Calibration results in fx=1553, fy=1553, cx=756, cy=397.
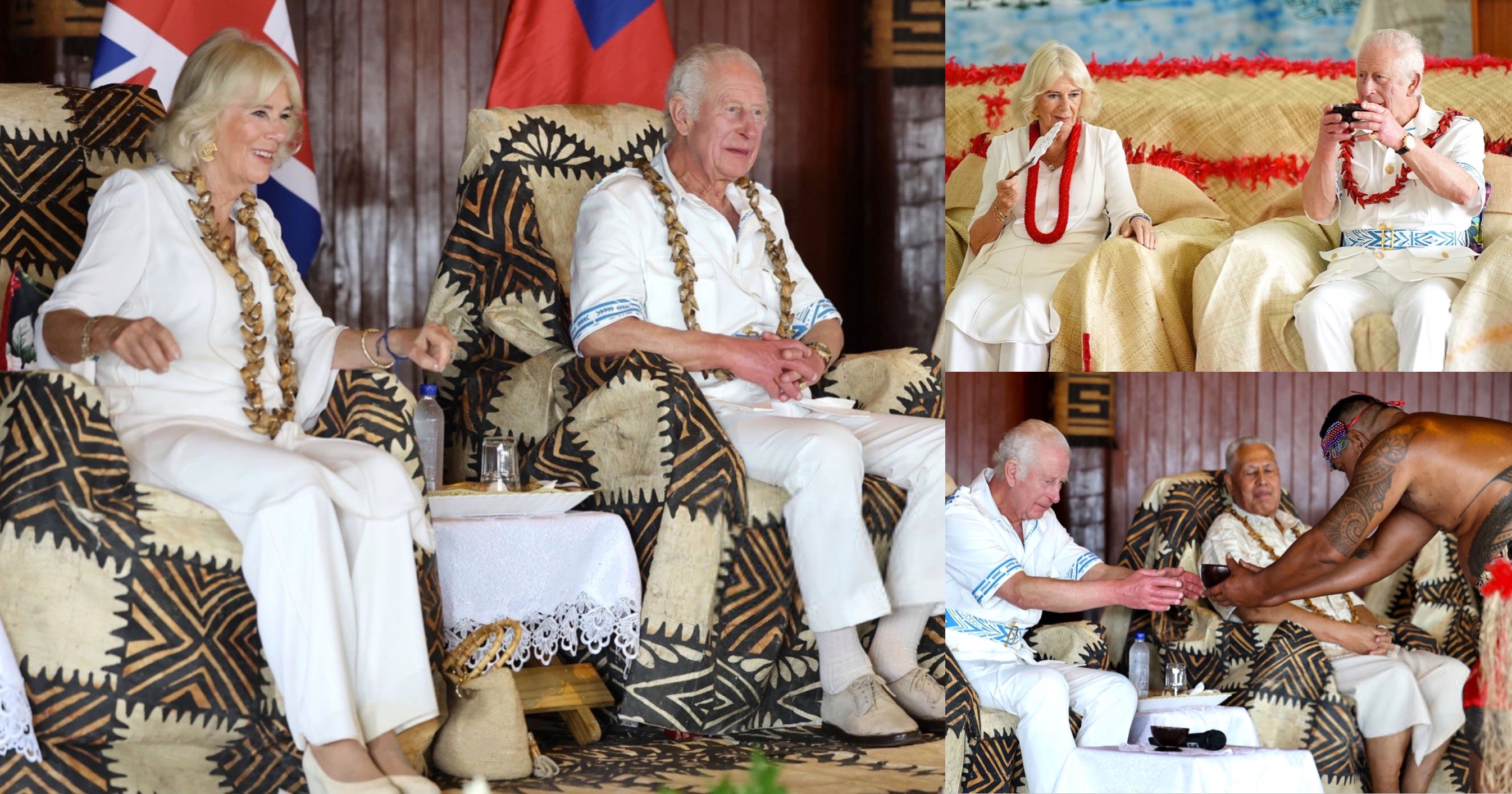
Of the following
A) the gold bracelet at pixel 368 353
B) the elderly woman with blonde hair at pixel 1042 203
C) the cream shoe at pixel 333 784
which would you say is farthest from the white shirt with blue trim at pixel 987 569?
the cream shoe at pixel 333 784

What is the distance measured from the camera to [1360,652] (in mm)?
3322

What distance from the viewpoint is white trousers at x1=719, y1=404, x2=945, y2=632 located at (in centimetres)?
305

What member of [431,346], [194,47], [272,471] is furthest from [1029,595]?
[194,47]

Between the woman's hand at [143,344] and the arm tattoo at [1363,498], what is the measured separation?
7.15ft

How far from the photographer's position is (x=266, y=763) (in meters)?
2.51

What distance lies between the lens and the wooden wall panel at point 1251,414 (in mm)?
2525

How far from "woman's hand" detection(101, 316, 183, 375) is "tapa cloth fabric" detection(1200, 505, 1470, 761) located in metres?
2.20

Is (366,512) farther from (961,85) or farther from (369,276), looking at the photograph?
(369,276)

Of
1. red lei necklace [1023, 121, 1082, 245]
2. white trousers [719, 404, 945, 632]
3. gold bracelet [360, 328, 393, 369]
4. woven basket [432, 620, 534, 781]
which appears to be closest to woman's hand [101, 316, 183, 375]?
gold bracelet [360, 328, 393, 369]

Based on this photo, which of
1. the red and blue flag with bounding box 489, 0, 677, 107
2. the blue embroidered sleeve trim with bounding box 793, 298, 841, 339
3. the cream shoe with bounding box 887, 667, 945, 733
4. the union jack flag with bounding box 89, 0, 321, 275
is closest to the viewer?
the cream shoe with bounding box 887, 667, 945, 733

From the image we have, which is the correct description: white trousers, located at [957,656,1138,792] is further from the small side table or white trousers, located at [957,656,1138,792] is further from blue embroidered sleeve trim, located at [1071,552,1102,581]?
the small side table

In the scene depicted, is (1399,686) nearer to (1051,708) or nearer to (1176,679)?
(1176,679)

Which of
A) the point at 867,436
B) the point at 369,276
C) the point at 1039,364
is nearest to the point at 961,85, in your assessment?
the point at 1039,364

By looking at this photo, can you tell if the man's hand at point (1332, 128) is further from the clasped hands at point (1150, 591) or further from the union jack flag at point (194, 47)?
the union jack flag at point (194, 47)
